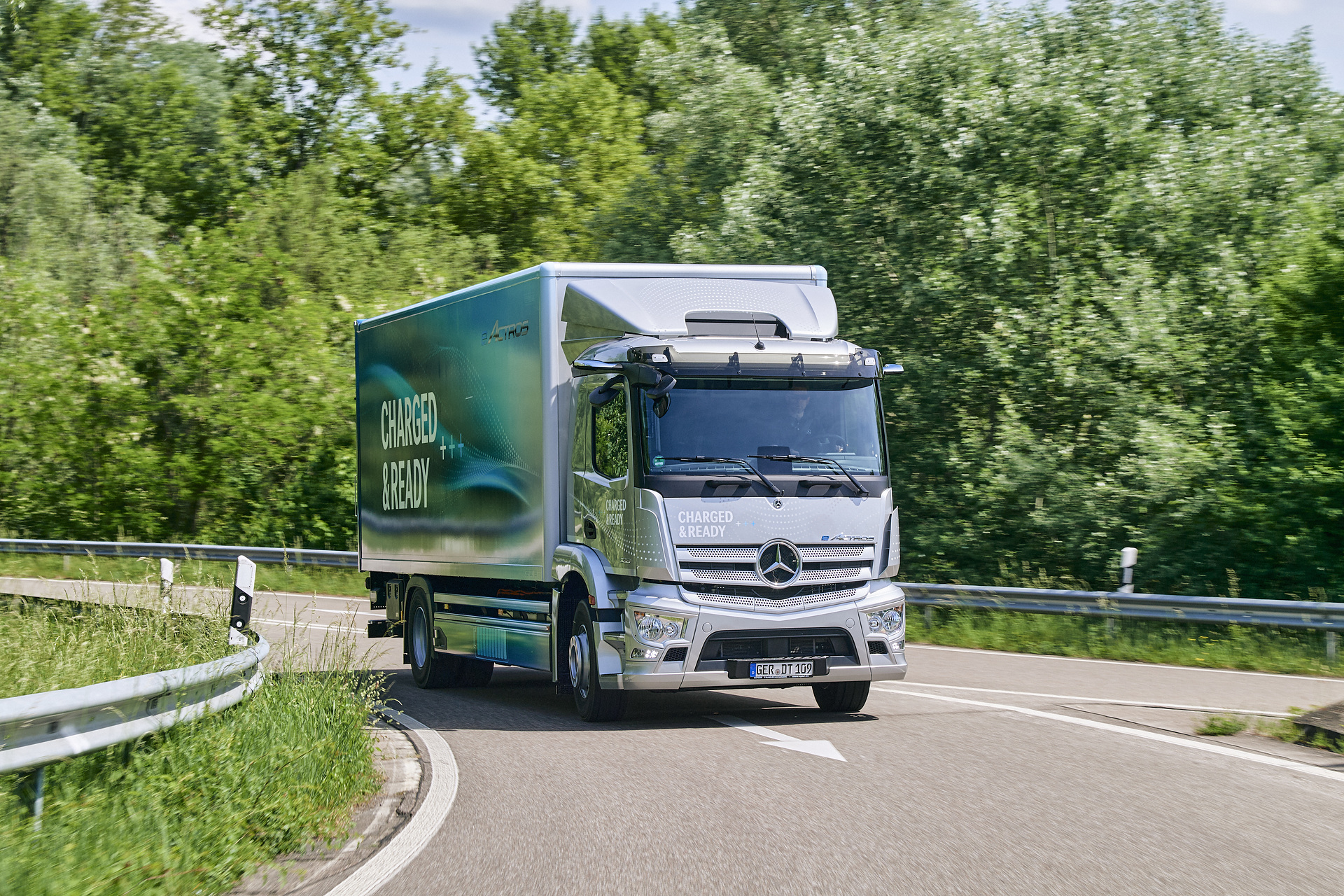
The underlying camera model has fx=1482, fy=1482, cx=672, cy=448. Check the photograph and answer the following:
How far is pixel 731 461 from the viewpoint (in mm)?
10578

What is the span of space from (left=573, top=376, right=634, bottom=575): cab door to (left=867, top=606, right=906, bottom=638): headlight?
1.82 metres

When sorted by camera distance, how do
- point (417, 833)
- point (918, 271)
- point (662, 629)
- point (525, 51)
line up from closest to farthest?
1. point (417, 833)
2. point (662, 629)
3. point (918, 271)
4. point (525, 51)

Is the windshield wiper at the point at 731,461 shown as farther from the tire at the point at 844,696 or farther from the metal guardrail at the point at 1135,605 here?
the metal guardrail at the point at 1135,605

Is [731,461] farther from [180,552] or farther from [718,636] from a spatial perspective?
[180,552]

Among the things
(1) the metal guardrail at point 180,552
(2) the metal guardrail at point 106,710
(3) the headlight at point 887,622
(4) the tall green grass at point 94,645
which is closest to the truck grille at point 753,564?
(3) the headlight at point 887,622

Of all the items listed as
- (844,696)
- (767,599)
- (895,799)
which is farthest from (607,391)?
(895,799)

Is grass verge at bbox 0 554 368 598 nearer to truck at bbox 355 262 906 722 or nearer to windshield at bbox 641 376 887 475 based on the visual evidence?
truck at bbox 355 262 906 722

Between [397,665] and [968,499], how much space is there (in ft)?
30.9

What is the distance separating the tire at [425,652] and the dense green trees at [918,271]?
9.82 m

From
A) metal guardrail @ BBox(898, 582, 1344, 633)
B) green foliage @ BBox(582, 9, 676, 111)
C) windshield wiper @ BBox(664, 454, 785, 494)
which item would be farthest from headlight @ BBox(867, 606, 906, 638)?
green foliage @ BBox(582, 9, 676, 111)

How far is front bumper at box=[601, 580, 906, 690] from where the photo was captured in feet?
33.9

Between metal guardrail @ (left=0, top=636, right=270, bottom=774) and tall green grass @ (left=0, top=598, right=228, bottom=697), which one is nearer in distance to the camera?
metal guardrail @ (left=0, top=636, right=270, bottom=774)

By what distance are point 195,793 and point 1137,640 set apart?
38.0 ft

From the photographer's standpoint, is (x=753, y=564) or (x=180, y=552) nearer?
(x=753, y=564)
